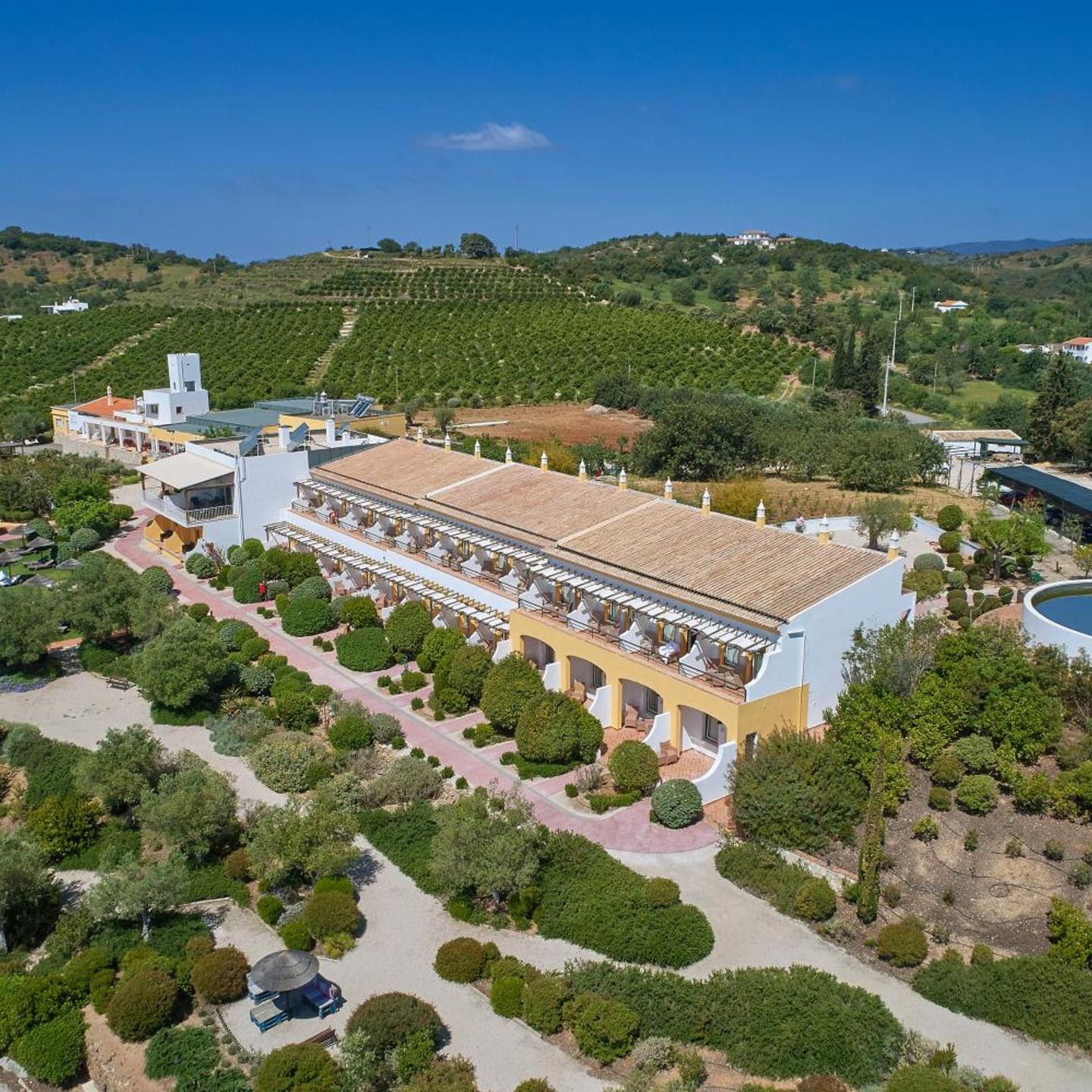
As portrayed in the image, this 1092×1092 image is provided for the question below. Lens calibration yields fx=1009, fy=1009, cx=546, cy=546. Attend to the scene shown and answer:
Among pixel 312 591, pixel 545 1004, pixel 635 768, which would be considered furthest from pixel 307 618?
pixel 545 1004

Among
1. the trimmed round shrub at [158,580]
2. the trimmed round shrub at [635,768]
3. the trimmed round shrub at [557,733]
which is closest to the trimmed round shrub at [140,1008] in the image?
the trimmed round shrub at [557,733]

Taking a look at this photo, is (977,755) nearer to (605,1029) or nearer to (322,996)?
(605,1029)

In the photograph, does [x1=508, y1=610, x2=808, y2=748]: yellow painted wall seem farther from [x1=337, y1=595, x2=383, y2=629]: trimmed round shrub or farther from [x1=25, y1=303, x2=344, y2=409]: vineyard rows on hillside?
[x1=25, y1=303, x2=344, y2=409]: vineyard rows on hillside

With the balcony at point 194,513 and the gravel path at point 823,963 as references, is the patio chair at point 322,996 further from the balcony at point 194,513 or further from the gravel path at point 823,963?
the balcony at point 194,513

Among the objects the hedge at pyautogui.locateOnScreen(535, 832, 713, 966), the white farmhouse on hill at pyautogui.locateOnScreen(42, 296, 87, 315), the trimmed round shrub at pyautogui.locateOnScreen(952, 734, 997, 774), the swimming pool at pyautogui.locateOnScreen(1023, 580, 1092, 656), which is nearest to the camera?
the hedge at pyautogui.locateOnScreen(535, 832, 713, 966)

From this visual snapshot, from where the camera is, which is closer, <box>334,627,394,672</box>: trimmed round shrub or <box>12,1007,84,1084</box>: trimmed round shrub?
<box>12,1007,84,1084</box>: trimmed round shrub

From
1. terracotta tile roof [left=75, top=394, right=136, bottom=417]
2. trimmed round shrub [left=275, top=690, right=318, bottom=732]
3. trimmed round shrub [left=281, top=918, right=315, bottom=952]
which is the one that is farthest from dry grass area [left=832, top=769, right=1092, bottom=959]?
terracotta tile roof [left=75, top=394, right=136, bottom=417]
